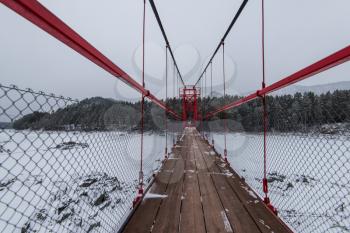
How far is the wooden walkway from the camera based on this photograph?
1.14 meters

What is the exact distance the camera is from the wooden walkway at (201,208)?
1.14 metres

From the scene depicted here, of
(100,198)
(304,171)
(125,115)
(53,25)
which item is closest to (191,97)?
(100,198)

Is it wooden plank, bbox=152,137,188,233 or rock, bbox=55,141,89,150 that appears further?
wooden plank, bbox=152,137,188,233

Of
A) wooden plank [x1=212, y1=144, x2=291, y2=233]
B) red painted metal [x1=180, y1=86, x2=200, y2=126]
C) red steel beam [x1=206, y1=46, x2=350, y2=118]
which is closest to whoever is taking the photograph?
red steel beam [x1=206, y1=46, x2=350, y2=118]

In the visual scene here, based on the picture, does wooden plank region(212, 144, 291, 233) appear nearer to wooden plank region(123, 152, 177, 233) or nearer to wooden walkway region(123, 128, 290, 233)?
wooden walkway region(123, 128, 290, 233)

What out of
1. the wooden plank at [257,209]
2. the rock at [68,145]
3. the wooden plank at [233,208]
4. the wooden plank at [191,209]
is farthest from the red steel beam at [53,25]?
the wooden plank at [257,209]

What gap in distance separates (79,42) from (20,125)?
39cm

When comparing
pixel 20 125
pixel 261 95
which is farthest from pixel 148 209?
pixel 261 95

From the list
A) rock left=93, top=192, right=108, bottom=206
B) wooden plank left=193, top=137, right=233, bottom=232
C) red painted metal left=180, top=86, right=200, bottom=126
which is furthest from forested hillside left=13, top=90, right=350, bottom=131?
red painted metal left=180, top=86, right=200, bottom=126

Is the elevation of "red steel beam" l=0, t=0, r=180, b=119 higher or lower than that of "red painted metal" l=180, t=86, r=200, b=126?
lower

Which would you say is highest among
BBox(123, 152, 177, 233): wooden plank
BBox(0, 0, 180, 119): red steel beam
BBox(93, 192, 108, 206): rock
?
BBox(0, 0, 180, 119): red steel beam

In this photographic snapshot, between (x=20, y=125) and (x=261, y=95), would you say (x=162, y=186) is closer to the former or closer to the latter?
(x=261, y=95)

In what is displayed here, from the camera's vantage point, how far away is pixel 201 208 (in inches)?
54.6

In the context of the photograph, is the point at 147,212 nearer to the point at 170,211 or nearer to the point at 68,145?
the point at 170,211
